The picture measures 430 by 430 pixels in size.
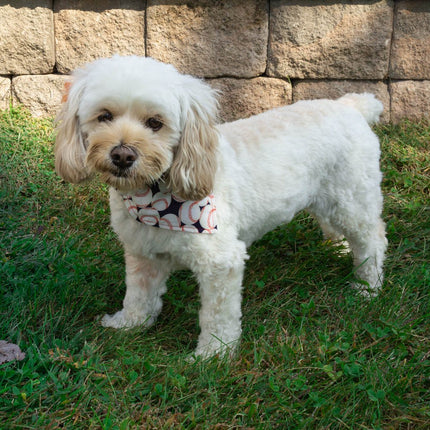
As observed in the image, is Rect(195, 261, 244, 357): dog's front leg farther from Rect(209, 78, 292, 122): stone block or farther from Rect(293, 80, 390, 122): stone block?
Rect(293, 80, 390, 122): stone block

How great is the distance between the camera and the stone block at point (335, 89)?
473 centimetres

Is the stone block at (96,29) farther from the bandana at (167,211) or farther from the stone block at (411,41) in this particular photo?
the bandana at (167,211)

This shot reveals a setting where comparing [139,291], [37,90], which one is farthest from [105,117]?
[37,90]

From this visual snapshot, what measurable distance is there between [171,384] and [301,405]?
0.56 metres

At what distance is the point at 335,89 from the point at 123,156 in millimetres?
3160

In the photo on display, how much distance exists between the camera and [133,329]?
2.62 metres

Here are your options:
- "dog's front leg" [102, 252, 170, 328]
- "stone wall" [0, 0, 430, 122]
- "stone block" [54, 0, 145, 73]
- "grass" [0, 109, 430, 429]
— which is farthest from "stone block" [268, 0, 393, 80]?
"dog's front leg" [102, 252, 170, 328]

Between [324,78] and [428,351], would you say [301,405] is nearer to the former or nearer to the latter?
[428,351]

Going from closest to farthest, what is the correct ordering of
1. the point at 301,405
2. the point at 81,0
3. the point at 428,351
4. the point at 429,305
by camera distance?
the point at 301,405, the point at 428,351, the point at 429,305, the point at 81,0

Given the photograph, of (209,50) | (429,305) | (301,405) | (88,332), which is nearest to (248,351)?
(301,405)

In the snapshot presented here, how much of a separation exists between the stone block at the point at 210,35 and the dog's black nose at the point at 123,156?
276cm

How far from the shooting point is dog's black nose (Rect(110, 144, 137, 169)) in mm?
2094

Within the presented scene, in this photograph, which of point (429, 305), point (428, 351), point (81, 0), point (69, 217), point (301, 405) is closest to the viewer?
point (301, 405)

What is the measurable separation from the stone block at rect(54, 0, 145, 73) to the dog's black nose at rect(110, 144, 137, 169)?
2768 mm
